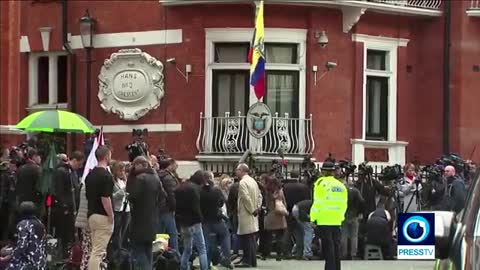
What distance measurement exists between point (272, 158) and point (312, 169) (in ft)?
7.39

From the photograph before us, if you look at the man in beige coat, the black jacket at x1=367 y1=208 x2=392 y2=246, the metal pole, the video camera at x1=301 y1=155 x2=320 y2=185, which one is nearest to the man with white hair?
the black jacket at x1=367 y1=208 x2=392 y2=246

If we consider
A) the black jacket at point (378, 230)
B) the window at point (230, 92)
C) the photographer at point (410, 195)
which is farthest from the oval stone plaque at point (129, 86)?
the black jacket at point (378, 230)

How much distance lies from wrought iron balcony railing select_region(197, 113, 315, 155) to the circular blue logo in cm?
1811

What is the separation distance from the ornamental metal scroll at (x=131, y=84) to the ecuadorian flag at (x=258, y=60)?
319 centimetres

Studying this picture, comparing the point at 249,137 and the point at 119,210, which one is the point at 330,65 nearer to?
the point at 249,137

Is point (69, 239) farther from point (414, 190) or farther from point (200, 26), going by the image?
point (200, 26)

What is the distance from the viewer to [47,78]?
1086 inches

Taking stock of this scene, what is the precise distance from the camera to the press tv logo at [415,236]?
5.54 meters

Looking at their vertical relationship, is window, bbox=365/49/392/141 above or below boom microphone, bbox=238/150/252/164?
above

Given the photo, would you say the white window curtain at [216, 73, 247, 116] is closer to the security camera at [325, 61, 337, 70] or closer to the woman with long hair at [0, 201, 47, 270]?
the security camera at [325, 61, 337, 70]

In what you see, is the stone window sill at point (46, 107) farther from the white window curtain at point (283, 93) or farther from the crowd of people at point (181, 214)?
the crowd of people at point (181, 214)

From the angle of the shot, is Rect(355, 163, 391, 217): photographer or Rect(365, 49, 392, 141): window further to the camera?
Rect(365, 49, 392, 141): window

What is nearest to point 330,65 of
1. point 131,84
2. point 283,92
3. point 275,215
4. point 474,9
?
point 283,92

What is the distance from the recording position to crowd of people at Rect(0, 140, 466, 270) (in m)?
13.3
